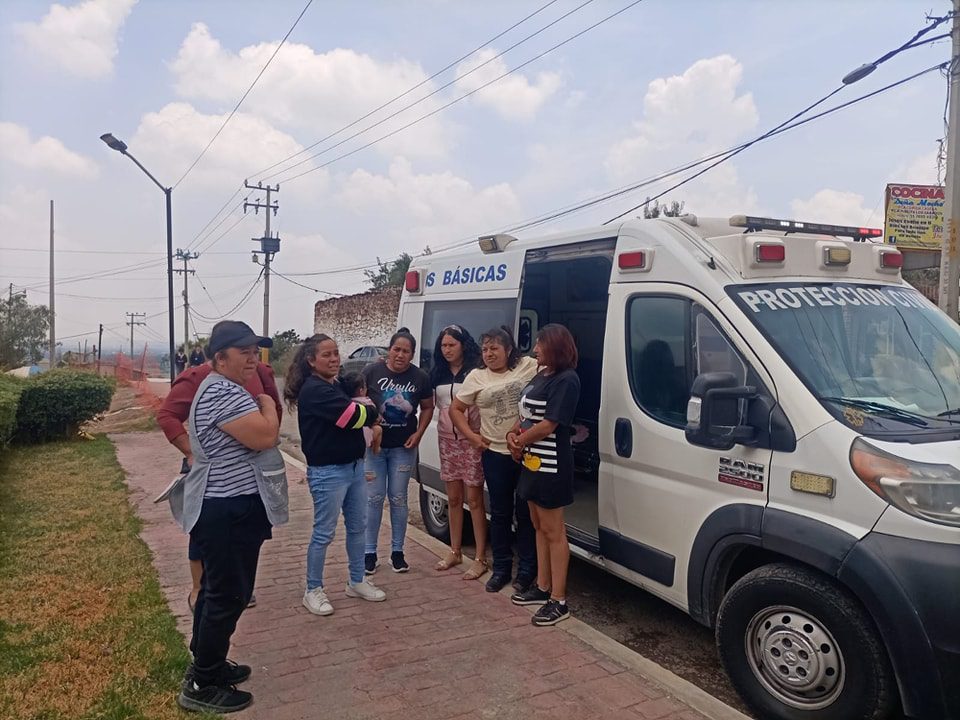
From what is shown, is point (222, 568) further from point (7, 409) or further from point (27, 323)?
point (27, 323)

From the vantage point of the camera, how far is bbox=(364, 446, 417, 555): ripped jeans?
5.24m

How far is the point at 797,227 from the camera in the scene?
169 inches

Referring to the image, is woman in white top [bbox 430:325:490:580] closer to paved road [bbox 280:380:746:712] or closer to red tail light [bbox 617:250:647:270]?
paved road [bbox 280:380:746:712]

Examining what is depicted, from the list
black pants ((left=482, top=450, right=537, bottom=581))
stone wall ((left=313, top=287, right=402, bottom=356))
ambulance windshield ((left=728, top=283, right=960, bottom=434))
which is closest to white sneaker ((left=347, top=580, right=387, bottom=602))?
black pants ((left=482, top=450, right=537, bottom=581))

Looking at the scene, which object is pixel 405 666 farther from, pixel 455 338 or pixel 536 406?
pixel 455 338

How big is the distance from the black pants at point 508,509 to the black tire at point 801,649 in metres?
1.57

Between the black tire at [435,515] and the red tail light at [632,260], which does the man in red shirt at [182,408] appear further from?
the black tire at [435,515]

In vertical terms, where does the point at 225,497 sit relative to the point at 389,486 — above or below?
above

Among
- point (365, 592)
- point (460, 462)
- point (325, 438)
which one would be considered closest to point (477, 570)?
point (460, 462)

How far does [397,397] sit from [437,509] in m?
1.63

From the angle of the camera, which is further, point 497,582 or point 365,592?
point 497,582

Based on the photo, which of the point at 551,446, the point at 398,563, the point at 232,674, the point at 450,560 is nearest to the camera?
the point at 232,674

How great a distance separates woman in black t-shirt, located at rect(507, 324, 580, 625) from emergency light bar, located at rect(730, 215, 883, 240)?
1.18 m

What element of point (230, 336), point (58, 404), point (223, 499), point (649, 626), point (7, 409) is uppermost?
point (230, 336)
